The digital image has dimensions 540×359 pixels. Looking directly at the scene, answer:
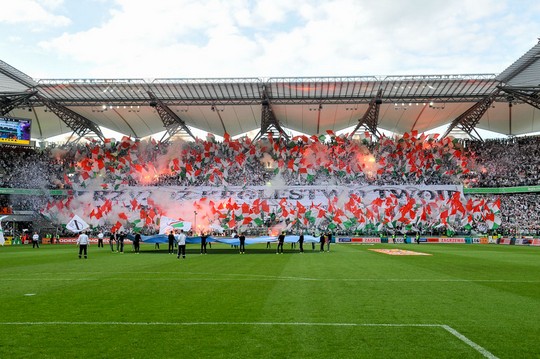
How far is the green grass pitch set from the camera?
7.52 metres

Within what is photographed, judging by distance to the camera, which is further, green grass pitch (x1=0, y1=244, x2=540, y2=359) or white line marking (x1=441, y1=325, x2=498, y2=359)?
green grass pitch (x1=0, y1=244, x2=540, y2=359)

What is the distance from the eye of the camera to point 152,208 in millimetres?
65000

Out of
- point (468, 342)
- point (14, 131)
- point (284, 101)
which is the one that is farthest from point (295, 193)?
point (468, 342)

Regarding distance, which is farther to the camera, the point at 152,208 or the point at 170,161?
the point at 170,161

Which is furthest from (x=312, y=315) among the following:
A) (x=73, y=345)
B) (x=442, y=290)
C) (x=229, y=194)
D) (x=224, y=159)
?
(x=224, y=159)

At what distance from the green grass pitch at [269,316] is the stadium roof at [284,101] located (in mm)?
41610

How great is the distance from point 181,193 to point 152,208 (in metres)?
4.42

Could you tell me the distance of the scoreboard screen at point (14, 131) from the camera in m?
55.5

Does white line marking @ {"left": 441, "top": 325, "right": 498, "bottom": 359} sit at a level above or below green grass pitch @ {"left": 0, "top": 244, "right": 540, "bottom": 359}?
above

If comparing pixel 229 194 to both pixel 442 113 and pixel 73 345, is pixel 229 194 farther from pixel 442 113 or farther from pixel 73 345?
pixel 73 345

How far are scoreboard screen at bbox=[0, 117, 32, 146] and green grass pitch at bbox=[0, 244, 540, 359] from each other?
44354 mm

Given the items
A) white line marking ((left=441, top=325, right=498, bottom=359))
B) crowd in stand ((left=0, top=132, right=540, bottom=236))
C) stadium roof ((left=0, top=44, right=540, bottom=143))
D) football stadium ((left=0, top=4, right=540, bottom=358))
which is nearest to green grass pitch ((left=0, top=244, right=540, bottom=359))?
white line marking ((left=441, top=325, right=498, bottom=359))

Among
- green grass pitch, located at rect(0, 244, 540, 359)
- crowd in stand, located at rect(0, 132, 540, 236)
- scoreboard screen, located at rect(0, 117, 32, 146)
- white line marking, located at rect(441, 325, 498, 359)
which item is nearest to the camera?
white line marking, located at rect(441, 325, 498, 359)

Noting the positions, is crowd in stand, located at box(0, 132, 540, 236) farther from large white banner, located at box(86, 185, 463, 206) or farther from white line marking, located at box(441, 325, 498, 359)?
white line marking, located at box(441, 325, 498, 359)
